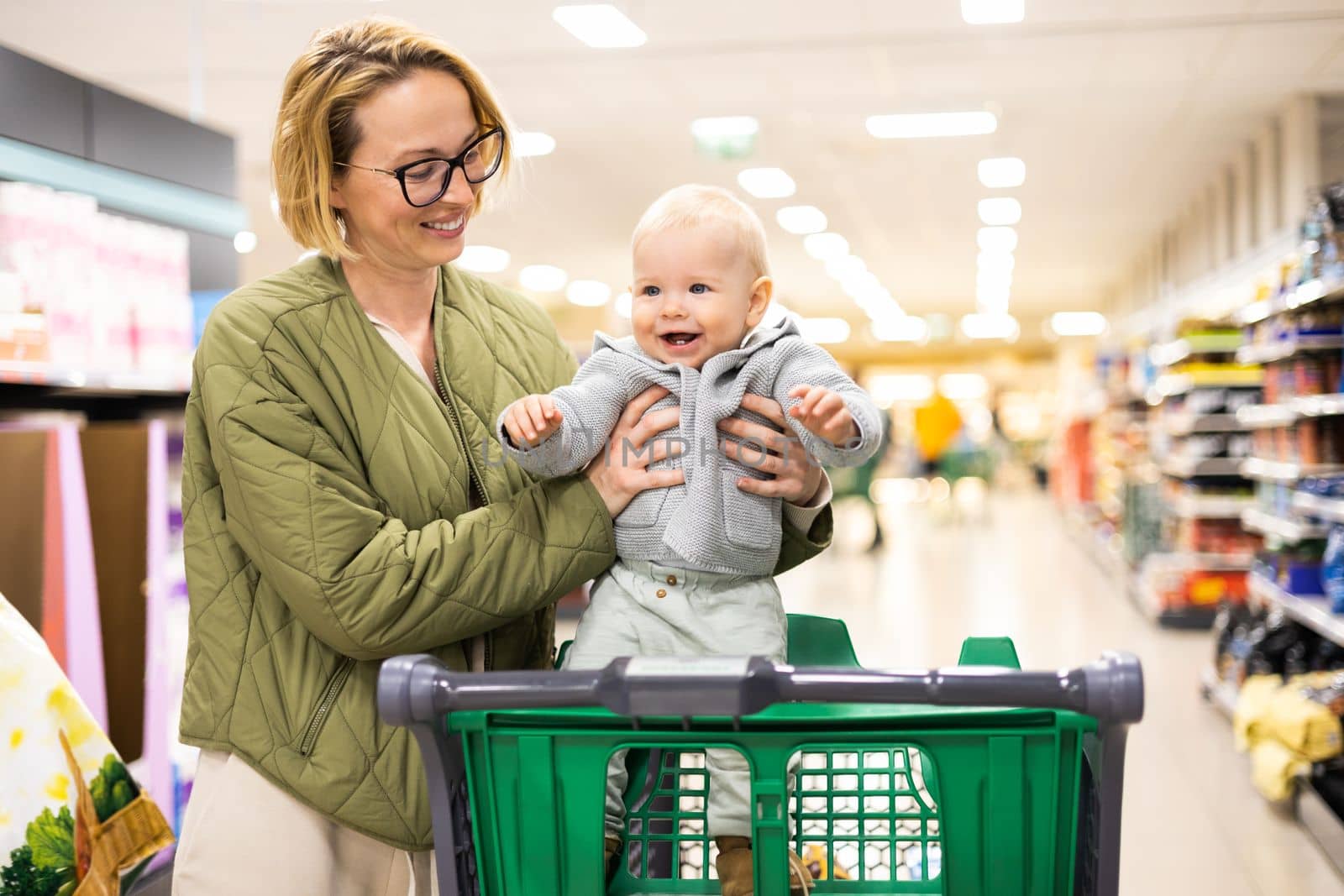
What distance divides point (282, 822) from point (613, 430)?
2.04 feet


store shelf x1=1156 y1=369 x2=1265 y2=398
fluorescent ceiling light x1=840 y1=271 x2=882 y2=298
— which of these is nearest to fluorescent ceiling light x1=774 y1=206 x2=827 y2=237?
fluorescent ceiling light x1=840 y1=271 x2=882 y2=298

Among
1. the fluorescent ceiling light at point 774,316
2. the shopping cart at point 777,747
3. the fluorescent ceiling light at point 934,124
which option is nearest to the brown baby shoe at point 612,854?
the shopping cart at point 777,747

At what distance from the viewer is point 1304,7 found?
20.0 ft

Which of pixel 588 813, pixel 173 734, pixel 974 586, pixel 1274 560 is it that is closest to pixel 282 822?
pixel 588 813

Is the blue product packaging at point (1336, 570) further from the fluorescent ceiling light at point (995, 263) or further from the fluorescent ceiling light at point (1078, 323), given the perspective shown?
the fluorescent ceiling light at point (1078, 323)

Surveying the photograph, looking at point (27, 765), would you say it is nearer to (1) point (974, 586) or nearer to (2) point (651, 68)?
(2) point (651, 68)

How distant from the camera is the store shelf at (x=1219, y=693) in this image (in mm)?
5484

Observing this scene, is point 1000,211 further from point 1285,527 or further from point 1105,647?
point 1285,527

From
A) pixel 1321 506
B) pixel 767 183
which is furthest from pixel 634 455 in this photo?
pixel 767 183

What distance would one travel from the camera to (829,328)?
25469 mm

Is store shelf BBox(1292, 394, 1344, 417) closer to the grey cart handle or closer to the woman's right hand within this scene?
the woman's right hand

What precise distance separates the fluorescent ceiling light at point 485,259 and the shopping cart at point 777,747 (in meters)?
13.3

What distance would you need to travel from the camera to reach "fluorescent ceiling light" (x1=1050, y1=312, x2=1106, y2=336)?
23.5 m

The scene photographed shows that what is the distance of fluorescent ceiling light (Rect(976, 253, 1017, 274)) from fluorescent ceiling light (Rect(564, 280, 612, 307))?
5.48m
